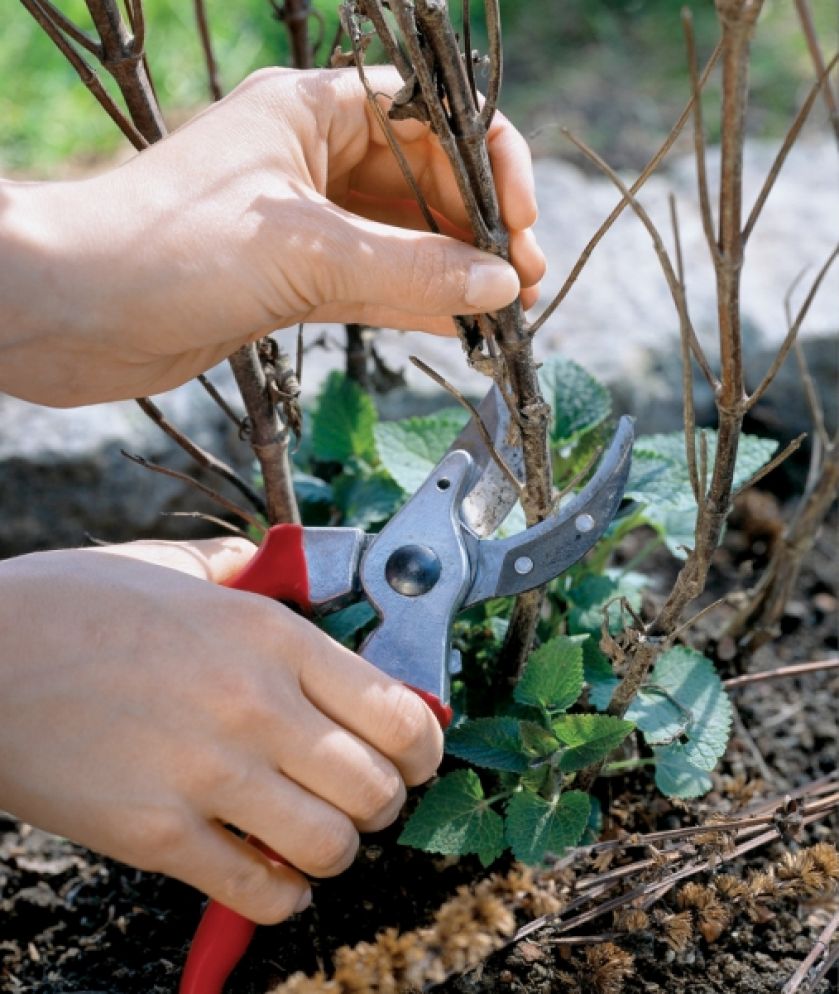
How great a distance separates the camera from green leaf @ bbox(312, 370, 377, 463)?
1395mm

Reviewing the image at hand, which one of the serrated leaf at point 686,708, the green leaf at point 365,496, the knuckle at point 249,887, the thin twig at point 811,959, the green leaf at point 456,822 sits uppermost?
the green leaf at point 365,496

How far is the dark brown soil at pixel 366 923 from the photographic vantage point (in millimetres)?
1102

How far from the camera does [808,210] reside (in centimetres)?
212

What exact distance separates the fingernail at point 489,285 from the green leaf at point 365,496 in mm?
427

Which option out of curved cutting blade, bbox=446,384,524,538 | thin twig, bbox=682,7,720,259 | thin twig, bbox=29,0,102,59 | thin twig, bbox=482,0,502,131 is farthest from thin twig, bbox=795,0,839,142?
thin twig, bbox=29,0,102,59

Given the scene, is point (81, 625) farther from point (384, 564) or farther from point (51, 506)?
point (51, 506)

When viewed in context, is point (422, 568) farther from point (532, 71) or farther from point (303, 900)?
point (532, 71)

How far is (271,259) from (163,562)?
338 mm

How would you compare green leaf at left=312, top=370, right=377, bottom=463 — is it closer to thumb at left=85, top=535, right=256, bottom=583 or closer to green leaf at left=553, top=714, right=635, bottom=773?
thumb at left=85, top=535, right=256, bottom=583

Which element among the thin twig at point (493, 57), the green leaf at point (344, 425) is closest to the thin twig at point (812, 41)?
the thin twig at point (493, 57)

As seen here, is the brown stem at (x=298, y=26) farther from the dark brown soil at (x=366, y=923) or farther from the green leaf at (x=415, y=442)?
the dark brown soil at (x=366, y=923)

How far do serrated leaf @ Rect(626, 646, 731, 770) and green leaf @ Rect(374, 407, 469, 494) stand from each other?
33 centimetres

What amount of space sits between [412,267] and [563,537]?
0.27 m

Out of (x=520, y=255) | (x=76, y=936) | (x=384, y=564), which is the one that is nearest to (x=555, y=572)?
(x=384, y=564)
